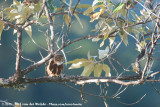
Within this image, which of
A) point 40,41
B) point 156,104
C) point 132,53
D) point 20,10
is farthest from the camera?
point 156,104

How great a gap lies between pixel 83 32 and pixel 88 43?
28 centimetres

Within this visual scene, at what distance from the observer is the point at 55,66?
92cm

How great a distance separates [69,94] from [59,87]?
175 mm

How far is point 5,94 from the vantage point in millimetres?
3176

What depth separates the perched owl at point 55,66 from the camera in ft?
2.94

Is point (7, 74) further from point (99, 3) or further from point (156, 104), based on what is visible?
point (99, 3)

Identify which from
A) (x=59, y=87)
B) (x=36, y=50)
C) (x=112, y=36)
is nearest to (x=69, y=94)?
(x=59, y=87)

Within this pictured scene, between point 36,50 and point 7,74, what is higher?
point 36,50

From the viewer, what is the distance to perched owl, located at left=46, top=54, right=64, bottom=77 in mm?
897

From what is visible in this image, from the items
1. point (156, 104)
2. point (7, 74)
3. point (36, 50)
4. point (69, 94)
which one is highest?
point (36, 50)

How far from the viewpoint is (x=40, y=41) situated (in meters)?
2.62

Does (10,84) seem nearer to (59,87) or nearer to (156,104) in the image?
(59,87)

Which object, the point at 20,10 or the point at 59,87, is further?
the point at 59,87

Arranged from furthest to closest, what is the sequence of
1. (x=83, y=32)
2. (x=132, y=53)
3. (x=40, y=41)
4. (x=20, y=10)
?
(x=132, y=53), (x=83, y=32), (x=40, y=41), (x=20, y=10)
